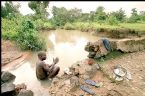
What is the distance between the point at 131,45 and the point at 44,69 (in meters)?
3.34

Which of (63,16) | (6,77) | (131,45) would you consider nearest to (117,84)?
(131,45)

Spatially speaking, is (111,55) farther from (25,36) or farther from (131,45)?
(25,36)

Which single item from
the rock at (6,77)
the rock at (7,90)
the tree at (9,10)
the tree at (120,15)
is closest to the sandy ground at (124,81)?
the rock at (6,77)

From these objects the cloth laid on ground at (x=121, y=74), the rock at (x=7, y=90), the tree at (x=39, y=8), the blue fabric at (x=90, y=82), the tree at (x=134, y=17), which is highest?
the tree at (x=39, y=8)

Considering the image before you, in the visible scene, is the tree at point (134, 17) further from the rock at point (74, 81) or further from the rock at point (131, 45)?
the rock at point (74, 81)

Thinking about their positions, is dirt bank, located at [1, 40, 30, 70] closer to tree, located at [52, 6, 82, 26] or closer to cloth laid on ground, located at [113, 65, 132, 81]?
cloth laid on ground, located at [113, 65, 132, 81]

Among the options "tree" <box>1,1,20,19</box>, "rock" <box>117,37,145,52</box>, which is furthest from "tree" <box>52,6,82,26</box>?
"rock" <box>117,37,145,52</box>

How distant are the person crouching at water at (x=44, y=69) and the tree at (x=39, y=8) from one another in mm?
17057

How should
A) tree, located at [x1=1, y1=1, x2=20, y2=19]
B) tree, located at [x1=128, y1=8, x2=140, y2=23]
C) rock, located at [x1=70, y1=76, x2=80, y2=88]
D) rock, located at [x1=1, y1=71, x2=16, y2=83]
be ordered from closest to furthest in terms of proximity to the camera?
1. rock, located at [x1=70, y1=76, x2=80, y2=88]
2. rock, located at [x1=1, y1=71, x2=16, y2=83]
3. tree, located at [x1=128, y1=8, x2=140, y2=23]
4. tree, located at [x1=1, y1=1, x2=20, y2=19]

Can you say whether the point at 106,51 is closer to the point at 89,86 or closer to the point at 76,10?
the point at 89,86

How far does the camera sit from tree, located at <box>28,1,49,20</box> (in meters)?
22.8

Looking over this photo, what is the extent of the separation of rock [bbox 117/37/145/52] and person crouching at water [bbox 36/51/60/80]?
238 cm

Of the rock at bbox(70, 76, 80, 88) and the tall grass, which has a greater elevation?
the tall grass

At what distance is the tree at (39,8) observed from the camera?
22.8m
